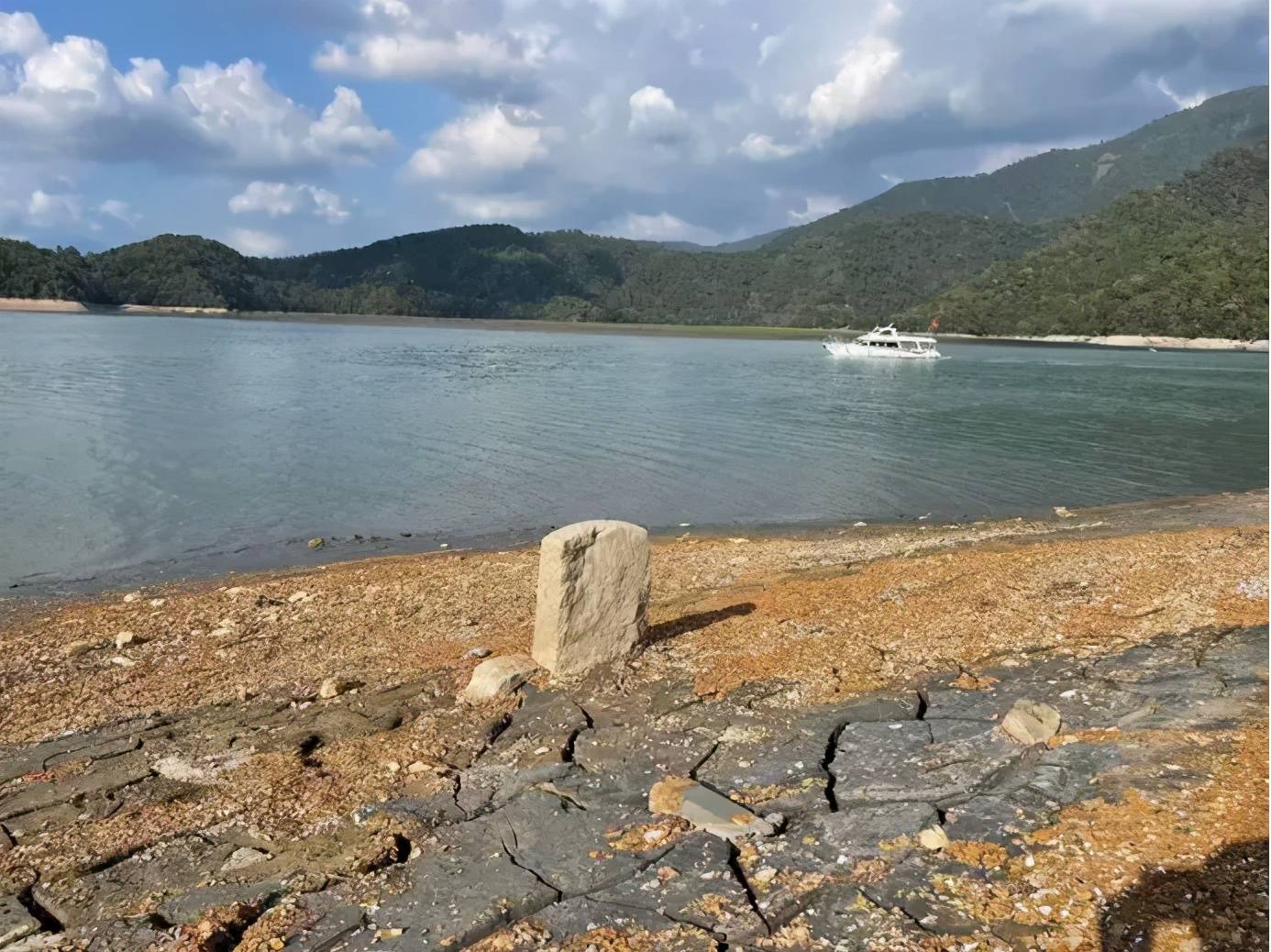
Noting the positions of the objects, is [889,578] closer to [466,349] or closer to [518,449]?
[518,449]

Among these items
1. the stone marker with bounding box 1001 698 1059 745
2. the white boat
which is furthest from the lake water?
the white boat

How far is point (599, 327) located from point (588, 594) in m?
170

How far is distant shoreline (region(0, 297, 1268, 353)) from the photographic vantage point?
120m

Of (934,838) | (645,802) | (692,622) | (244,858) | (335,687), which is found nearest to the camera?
(934,838)

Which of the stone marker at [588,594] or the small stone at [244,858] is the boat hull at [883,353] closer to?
the stone marker at [588,594]

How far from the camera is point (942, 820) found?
4906mm

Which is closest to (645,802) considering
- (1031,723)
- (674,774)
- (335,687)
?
(674,774)

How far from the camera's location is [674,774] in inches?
224

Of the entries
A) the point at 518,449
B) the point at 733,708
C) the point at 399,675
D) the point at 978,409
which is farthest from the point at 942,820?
the point at 978,409

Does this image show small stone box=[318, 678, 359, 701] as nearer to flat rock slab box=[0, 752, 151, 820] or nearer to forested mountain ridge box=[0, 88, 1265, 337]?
flat rock slab box=[0, 752, 151, 820]

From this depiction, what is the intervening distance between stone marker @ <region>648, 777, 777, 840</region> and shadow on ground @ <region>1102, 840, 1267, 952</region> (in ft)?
5.51

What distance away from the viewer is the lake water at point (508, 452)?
17656 millimetres

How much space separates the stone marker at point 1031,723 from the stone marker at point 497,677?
3553 mm

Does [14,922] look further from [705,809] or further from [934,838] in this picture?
[934,838]
